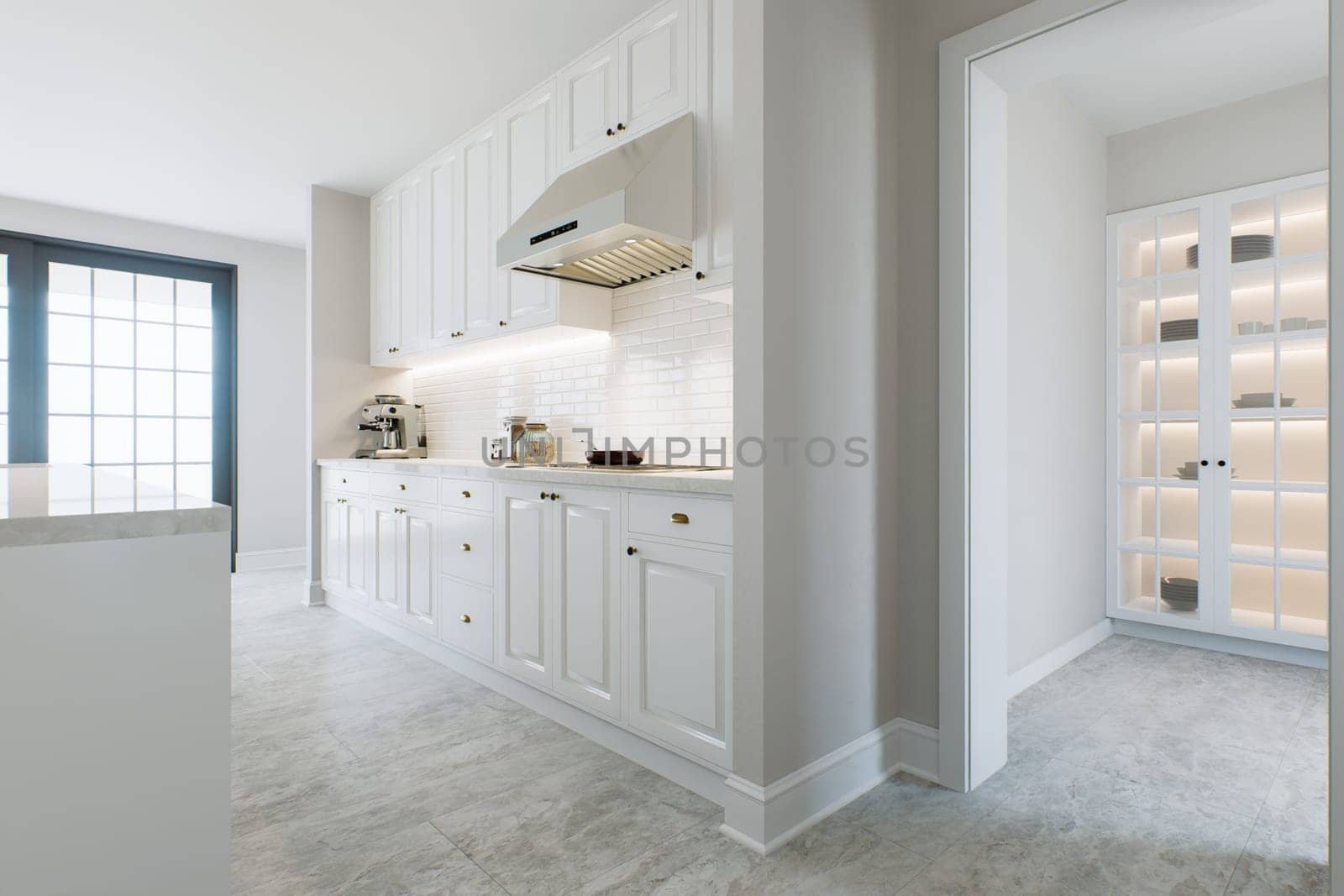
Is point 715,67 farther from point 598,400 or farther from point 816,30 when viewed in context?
point 598,400

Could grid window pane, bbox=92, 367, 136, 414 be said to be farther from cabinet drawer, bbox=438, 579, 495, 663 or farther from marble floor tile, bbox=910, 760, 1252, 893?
marble floor tile, bbox=910, 760, 1252, 893

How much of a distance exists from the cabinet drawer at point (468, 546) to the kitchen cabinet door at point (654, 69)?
5.53 feet

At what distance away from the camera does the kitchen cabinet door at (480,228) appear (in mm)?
3559

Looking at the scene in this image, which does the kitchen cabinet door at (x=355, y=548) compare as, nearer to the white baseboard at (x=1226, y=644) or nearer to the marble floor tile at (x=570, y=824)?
the marble floor tile at (x=570, y=824)

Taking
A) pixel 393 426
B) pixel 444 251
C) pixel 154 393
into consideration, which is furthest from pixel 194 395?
pixel 444 251

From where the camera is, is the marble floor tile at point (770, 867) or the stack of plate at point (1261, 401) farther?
the stack of plate at point (1261, 401)

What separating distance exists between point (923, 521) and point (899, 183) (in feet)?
3.56

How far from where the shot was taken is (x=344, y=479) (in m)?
4.14

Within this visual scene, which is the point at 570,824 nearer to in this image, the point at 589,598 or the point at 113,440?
the point at 589,598

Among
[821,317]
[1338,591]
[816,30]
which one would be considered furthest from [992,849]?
[816,30]

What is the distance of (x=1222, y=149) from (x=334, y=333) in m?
5.16

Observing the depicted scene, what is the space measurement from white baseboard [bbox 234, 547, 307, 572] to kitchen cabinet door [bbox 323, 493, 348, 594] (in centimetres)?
149

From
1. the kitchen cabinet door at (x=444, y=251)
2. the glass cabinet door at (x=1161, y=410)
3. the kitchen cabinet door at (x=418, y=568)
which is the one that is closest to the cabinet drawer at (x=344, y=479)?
the kitchen cabinet door at (x=418, y=568)

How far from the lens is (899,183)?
2.24m
